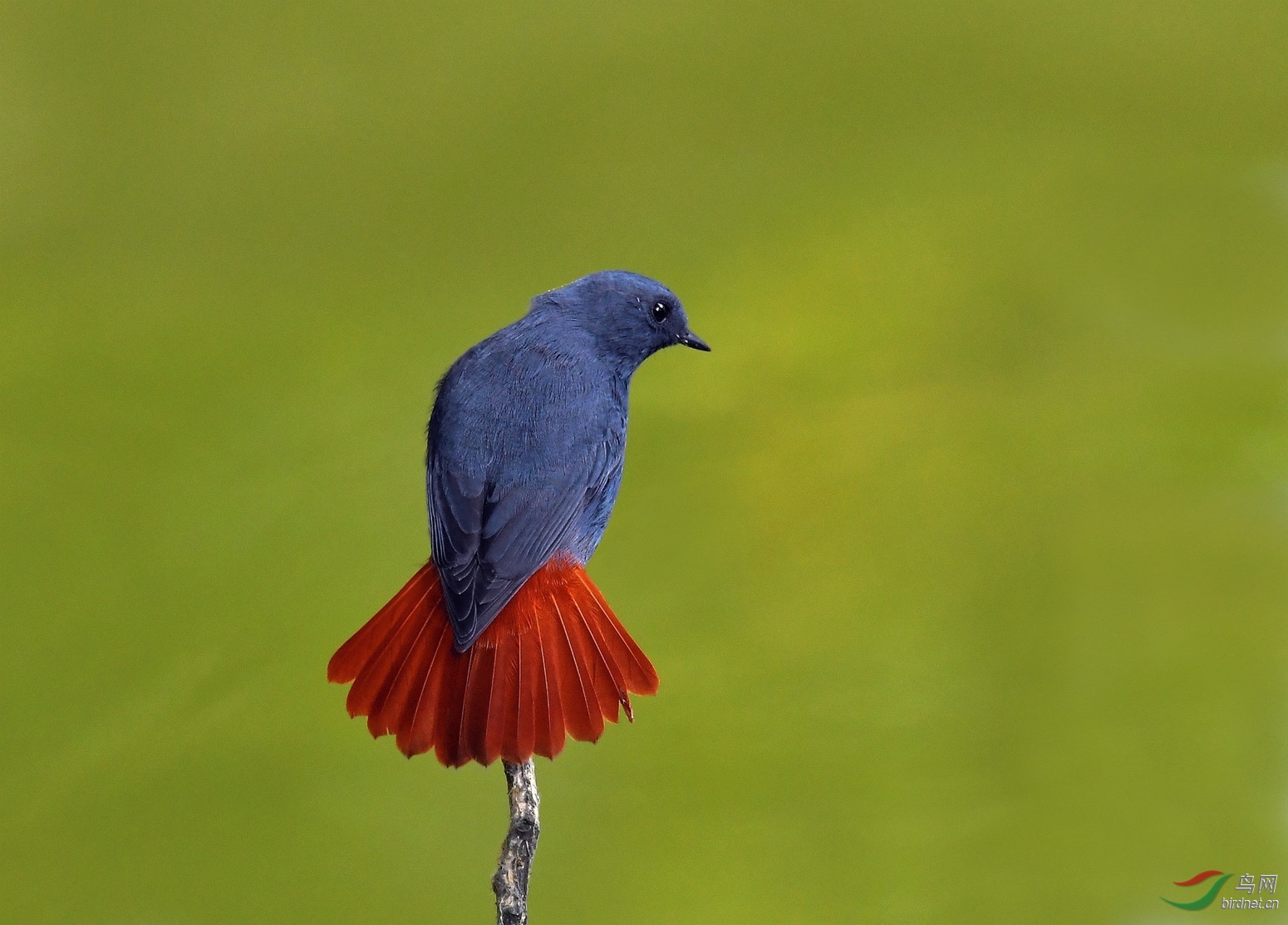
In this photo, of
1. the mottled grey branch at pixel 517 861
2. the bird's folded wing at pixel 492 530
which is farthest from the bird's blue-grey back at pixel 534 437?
the mottled grey branch at pixel 517 861

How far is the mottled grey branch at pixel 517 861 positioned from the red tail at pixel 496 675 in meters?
0.07

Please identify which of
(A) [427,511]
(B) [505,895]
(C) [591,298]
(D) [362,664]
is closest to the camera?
(B) [505,895]

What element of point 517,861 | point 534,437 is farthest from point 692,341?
point 517,861

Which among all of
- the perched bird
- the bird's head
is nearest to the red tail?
the perched bird

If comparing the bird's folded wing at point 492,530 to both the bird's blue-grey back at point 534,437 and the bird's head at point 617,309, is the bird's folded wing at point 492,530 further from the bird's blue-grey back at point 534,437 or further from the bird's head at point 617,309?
the bird's head at point 617,309

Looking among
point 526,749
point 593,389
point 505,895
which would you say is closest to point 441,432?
point 593,389

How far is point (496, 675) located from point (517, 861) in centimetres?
27

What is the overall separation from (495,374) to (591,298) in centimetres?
24

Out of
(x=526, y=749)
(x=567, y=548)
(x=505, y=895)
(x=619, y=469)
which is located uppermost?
(x=619, y=469)

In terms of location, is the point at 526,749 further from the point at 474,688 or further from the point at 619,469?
the point at 619,469

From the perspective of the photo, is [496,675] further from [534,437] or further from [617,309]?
[617,309]

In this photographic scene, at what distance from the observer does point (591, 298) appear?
2.11 m

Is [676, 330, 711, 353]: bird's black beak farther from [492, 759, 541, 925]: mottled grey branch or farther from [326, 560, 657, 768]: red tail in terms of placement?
[492, 759, 541, 925]: mottled grey branch

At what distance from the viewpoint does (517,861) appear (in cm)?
171
